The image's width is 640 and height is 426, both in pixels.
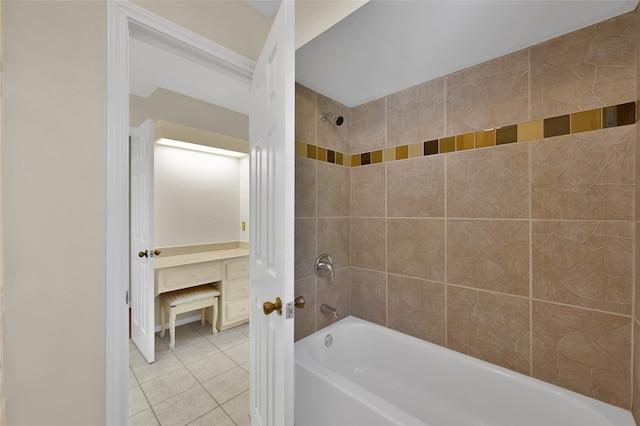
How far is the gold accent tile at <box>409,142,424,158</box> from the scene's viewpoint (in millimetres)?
1687

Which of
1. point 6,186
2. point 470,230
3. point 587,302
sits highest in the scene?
point 6,186

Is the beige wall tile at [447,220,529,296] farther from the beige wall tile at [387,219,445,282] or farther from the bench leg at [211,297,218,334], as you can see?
the bench leg at [211,297,218,334]

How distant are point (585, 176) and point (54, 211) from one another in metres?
2.15

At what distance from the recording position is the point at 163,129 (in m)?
2.46

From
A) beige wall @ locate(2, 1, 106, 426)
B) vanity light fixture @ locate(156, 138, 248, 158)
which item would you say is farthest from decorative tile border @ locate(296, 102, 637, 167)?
vanity light fixture @ locate(156, 138, 248, 158)

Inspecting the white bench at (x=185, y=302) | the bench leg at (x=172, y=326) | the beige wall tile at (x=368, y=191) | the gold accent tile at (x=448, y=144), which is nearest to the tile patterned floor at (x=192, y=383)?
the bench leg at (x=172, y=326)

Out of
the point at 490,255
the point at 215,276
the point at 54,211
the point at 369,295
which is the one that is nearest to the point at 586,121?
the point at 490,255

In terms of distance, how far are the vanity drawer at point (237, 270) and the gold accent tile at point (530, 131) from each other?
2.62 meters

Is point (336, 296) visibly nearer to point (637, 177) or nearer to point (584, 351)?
point (584, 351)

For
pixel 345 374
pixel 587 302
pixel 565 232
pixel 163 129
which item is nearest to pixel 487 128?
pixel 565 232

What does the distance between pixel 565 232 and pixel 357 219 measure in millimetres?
1186

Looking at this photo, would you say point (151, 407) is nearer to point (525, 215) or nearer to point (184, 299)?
point (184, 299)

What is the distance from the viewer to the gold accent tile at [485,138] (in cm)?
142

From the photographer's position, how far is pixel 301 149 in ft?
5.56
